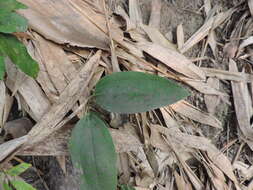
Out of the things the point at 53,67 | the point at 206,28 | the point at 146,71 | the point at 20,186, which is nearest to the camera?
the point at 20,186

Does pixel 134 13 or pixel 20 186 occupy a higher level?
pixel 134 13

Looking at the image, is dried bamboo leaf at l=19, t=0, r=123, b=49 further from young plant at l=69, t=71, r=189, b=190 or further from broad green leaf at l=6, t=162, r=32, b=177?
broad green leaf at l=6, t=162, r=32, b=177

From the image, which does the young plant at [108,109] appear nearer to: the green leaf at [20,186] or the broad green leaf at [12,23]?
the green leaf at [20,186]

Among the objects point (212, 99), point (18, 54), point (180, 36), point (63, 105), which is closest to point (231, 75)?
point (212, 99)

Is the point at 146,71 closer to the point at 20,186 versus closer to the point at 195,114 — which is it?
the point at 195,114

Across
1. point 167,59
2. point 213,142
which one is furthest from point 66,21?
point 213,142

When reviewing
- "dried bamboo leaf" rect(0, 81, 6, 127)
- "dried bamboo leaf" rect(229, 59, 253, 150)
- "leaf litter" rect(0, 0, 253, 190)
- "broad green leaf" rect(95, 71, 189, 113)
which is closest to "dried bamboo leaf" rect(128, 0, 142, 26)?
"leaf litter" rect(0, 0, 253, 190)

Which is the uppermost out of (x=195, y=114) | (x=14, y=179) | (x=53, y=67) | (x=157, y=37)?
(x=157, y=37)

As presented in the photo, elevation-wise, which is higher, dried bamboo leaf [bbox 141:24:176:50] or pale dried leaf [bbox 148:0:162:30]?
pale dried leaf [bbox 148:0:162:30]
